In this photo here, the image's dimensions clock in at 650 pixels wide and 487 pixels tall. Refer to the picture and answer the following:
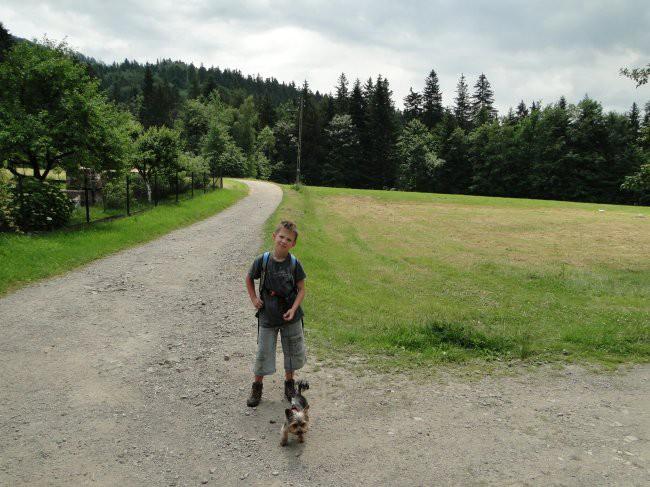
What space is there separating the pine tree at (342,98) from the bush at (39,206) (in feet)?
235

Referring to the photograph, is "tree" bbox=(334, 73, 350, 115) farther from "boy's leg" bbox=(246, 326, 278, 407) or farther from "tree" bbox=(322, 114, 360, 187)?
"boy's leg" bbox=(246, 326, 278, 407)

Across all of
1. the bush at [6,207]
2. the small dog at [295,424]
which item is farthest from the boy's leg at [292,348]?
the bush at [6,207]

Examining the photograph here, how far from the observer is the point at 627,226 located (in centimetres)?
2925

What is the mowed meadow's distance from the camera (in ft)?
23.5

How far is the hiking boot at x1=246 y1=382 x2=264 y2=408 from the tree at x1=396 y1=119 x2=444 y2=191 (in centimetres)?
7030

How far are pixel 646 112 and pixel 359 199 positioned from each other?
6609 centimetres

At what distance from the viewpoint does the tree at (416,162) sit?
7188 cm

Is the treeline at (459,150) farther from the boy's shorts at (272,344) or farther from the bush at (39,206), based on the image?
the boy's shorts at (272,344)

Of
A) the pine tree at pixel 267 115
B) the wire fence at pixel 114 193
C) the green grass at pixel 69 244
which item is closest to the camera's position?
the green grass at pixel 69 244

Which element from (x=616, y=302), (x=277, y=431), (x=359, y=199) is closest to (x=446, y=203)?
(x=359, y=199)

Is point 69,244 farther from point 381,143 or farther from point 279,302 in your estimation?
point 381,143

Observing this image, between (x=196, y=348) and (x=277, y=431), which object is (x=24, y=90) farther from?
(x=277, y=431)

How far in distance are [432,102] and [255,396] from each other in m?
97.2

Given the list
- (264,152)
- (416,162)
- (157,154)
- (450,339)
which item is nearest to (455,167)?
(416,162)
